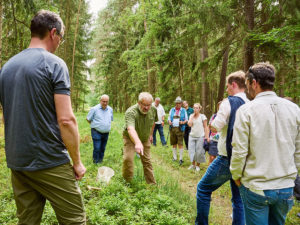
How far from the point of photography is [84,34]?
22.3 meters

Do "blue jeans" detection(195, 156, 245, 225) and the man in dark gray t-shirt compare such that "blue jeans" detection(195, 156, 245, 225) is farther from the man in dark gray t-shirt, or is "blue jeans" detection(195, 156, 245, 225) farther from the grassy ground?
the man in dark gray t-shirt

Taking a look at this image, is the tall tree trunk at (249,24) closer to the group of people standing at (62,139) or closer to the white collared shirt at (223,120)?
the white collared shirt at (223,120)

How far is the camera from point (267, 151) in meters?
2.02

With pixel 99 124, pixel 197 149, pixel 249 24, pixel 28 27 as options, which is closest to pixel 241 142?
pixel 99 124

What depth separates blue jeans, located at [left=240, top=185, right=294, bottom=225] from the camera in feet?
6.56

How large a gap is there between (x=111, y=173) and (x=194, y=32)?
5.78m

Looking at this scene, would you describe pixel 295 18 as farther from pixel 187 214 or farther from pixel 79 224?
pixel 79 224

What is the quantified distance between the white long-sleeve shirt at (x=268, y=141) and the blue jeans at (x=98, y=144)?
17.0 ft

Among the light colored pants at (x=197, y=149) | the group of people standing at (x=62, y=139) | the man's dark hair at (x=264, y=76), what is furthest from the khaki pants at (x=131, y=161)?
the man's dark hair at (x=264, y=76)

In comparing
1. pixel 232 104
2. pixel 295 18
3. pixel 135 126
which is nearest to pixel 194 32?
pixel 295 18

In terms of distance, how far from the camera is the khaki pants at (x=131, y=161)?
15.1 feet

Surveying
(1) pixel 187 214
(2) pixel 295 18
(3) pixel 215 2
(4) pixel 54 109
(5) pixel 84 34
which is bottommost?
(1) pixel 187 214

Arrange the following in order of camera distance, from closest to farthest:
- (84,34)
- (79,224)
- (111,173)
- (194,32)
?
(79,224), (111,173), (194,32), (84,34)

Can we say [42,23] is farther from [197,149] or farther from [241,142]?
[197,149]
